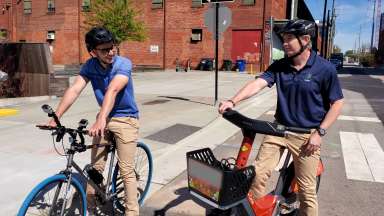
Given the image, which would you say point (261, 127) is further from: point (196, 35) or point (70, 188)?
point (196, 35)

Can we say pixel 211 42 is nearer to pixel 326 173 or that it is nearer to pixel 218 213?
pixel 326 173

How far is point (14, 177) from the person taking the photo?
5.28 m

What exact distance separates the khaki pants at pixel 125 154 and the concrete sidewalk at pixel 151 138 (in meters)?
0.68

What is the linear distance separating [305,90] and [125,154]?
1.65 m

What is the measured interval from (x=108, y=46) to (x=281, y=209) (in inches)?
81.2

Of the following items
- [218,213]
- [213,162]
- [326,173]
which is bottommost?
[326,173]

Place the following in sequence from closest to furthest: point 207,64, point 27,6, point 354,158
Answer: point 354,158 < point 207,64 < point 27,6

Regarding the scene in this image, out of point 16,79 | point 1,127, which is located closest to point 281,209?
point 1,127

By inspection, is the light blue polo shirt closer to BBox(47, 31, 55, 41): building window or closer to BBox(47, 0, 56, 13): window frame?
BBox(47, 31, 55, 41): building window

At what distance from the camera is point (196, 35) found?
36188 mm

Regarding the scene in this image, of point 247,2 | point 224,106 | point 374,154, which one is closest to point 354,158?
point 374,154

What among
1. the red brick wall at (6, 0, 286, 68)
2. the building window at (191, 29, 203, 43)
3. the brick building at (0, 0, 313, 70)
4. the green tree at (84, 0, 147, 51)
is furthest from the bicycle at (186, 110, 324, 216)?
Result: the building window at (191, 29, 203, 43)

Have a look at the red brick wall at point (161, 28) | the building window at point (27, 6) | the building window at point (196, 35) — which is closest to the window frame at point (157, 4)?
the red brick wall at point (161, 28)

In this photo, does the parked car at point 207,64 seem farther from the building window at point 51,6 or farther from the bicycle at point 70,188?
the bicycle at point 70,188
